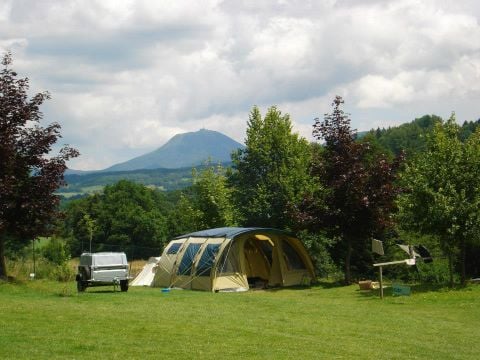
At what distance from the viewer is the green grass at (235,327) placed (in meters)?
9.96

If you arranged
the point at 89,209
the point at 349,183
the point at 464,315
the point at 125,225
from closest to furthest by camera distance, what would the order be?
the point at 464,315 < the point at 349,183 < the point at 125,225 < the point at 89,209

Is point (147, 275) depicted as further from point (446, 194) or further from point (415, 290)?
point (446, 194)

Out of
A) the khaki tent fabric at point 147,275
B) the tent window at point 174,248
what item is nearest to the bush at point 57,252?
the khaki tent fabric at point 147,275

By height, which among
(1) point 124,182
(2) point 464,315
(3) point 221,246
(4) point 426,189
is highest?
(1) point 124,182

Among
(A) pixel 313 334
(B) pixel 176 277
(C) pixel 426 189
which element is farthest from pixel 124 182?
(A) pixel 313 334

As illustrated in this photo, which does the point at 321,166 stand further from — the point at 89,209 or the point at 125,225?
the point at 89,209

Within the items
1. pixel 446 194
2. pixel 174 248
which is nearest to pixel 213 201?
pixel 174 248

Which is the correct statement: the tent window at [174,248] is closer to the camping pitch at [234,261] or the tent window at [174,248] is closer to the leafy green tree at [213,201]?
the camping pitch at [234,261]

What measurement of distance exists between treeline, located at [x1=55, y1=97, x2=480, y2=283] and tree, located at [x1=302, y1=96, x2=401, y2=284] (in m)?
0.04

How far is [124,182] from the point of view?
282 ft

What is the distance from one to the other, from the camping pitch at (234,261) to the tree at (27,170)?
5.96m

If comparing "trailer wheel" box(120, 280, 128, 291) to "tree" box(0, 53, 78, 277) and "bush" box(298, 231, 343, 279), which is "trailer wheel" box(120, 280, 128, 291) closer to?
"tree" box(0, 53, 78, 277)

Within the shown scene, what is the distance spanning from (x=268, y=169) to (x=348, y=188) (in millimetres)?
18103

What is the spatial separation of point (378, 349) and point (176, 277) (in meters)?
16.3
